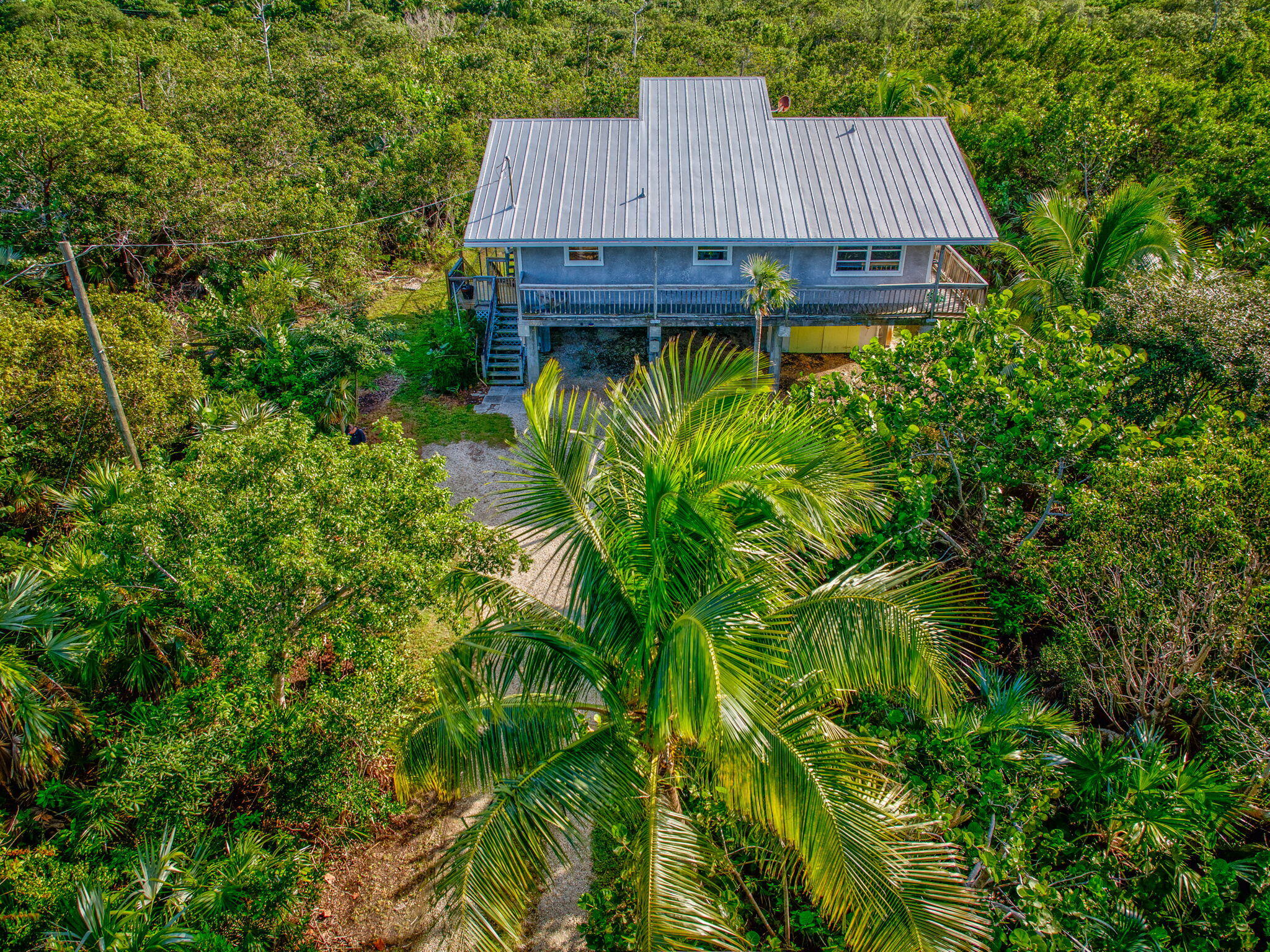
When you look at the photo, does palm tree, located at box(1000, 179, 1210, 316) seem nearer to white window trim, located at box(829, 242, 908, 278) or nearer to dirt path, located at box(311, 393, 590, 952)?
white window trim, located at box(829, 242, 908, 278)

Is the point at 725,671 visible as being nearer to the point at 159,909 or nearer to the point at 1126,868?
the point at 1126,868

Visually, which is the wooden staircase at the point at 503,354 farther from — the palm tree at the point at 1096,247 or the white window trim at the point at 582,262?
the palm tree at the point at 1096,247

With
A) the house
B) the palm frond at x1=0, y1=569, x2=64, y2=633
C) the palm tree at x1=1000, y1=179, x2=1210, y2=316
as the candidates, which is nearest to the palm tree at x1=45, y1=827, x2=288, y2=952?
the palm frond at x1=0, y1=569, x2=64, y2=633

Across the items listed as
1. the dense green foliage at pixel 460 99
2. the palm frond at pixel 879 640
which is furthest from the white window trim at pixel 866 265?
the palm frond at pixel 879 640

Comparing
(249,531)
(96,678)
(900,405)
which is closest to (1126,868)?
(900,405)

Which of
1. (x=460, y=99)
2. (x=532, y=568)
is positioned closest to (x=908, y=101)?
(x=460, y=99)

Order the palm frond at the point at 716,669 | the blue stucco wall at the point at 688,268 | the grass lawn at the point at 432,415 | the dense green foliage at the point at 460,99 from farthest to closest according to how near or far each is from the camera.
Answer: the dense green foliage at the point at 460,99 < the blue stucco wall at the point at 688,268 < the grass lawn at the point at 432,415 < the palm frond at the point at 716,669
